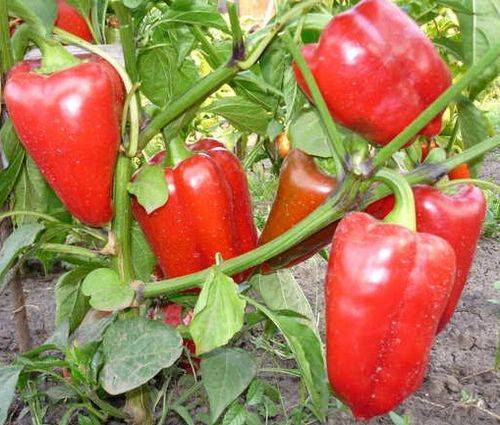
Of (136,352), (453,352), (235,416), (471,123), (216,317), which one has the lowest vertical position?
(453,352)

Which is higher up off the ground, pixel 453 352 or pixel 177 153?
pixel 177 153

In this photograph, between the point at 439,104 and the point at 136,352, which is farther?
the point at 136,352

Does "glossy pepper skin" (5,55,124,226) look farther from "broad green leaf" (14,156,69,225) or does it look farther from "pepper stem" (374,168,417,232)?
"pepper stem" (374,168,417,232)

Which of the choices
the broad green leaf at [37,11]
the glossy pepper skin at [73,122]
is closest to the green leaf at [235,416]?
the glossy pepper skin at [73,122]

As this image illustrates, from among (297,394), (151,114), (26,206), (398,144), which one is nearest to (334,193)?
(398,144)

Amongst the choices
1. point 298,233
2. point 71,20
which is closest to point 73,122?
point 71,20

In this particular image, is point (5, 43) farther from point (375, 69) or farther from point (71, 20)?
point (375, 69)
